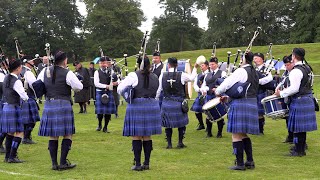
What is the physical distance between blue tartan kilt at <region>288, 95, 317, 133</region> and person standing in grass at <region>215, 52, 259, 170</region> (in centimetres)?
110

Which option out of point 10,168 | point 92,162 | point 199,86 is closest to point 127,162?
point 92,162

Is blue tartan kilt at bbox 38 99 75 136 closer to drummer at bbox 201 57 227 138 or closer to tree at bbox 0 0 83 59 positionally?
drummer at bbox 201 57 227 138

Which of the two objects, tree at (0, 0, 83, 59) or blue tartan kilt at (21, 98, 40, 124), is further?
tree at (0, 0, 83, 59)

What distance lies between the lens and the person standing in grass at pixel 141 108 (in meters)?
6.80

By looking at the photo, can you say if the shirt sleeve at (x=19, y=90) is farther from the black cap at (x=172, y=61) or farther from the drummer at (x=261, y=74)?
the drummer at (x=261, y=74)

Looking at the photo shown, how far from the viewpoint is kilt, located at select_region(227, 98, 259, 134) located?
266 inches

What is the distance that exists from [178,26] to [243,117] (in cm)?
5451

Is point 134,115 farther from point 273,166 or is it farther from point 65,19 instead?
point 65,19

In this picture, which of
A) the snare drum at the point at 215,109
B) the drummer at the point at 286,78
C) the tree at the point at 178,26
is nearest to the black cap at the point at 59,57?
the snare drum at the point at 215,109

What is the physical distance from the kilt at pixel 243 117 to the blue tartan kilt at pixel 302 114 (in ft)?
3.73

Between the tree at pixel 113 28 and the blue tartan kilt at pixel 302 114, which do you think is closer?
the blue tartan kilt at pixel 302 114

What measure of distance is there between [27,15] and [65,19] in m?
4.97

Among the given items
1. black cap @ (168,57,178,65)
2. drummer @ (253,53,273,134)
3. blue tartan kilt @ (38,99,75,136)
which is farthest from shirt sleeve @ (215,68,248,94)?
blue tartan kilt @ (38,99,75,136)

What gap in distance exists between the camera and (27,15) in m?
53.1
